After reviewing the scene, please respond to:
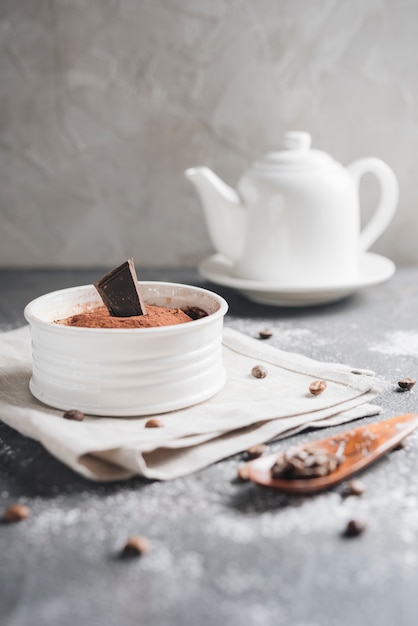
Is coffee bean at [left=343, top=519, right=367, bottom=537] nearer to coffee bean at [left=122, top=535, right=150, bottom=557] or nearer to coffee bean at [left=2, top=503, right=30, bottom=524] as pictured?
coffee bean at [left=122, top=535, right=150, bottom=557]

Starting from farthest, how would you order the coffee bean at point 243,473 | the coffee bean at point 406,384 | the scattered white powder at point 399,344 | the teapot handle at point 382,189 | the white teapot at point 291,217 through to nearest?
1. the teapot handle at point 382,189
2. the white teapot at point 291,217
3. the scattered white powder at point 399,344
4. the coffee bean at point 406,384
5. the coffee bean at point 243,473

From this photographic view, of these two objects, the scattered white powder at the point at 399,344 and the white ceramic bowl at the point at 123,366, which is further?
the scattered white powder at the point at 399,344

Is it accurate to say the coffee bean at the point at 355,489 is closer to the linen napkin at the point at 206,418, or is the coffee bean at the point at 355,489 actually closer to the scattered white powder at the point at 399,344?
the linen napkin at the point at 206,418

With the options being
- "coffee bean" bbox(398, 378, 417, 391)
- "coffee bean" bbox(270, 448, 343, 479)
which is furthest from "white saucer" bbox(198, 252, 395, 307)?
"coffee bean" bbox(270, 448, 343, 479)

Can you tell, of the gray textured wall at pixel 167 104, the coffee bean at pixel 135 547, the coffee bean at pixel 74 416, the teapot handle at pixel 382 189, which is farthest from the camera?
the gray textured wall at pixel 167 104

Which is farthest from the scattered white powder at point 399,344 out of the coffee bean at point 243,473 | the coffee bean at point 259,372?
the coffee bean at point 243,473

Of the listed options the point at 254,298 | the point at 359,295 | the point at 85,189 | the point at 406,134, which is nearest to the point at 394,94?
the point at 406,134
